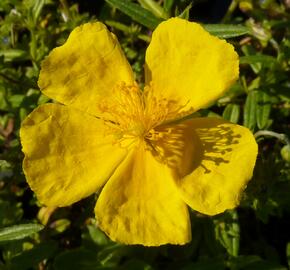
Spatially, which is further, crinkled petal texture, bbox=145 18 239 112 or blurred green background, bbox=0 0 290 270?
blurred green background, bbox=0 0 290 270

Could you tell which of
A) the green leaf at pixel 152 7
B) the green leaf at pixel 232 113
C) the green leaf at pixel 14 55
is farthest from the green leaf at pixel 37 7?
the green leaf at pixel 232 113

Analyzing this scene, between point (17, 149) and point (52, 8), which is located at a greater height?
point (52, 8)

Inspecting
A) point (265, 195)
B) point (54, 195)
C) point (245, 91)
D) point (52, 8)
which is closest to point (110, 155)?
point (54, 195)

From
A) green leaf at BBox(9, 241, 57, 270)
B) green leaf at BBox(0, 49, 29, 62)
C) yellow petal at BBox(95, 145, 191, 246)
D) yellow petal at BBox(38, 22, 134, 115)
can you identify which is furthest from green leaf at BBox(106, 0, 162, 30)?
green leaf at BBox(9, 241, 57, 270)

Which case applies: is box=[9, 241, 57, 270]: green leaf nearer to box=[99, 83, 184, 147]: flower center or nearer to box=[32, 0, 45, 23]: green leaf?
box=[99, 83, 184, 147]: flower center

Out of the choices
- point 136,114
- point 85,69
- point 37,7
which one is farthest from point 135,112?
point 37,7

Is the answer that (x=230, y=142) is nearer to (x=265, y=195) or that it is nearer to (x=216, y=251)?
(x=265, y=195)
